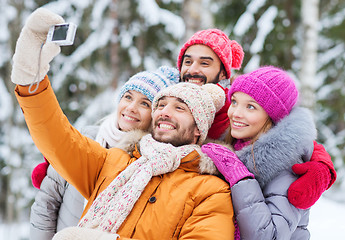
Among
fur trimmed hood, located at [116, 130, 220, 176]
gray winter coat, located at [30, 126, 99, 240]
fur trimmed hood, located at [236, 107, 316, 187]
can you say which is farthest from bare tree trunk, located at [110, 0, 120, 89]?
fur trimmed hood, located at [236, 107, 316, 187]

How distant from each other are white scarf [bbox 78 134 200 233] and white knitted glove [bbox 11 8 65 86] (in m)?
0.81

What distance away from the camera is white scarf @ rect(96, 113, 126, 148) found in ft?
8.42

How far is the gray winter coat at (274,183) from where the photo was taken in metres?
1.85

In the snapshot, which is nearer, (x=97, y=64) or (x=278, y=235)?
(x=278, y=235)

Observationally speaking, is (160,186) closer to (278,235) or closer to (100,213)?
(100,213)

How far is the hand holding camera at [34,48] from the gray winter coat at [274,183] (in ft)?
4.28

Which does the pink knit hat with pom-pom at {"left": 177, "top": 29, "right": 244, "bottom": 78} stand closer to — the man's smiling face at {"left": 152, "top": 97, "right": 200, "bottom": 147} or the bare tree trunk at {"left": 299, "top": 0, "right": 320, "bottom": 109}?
the man's smiling face at {"left": 152, "top": 97, "right": 200, "bottom": 147}

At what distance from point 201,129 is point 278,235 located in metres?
0.87

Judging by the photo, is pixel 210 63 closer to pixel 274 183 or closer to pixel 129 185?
pixel 274 183

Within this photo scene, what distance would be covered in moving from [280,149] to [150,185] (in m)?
0.87

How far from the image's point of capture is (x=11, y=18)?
341 inches

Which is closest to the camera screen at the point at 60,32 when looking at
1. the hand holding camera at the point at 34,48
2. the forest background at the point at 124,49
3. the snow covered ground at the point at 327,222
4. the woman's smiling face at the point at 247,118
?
the hand holding camera at the point at 34,48

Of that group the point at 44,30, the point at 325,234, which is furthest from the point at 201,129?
the point at 325,234

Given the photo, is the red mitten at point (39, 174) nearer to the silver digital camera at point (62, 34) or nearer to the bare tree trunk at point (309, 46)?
the silver digital camera at point (62, 34)
